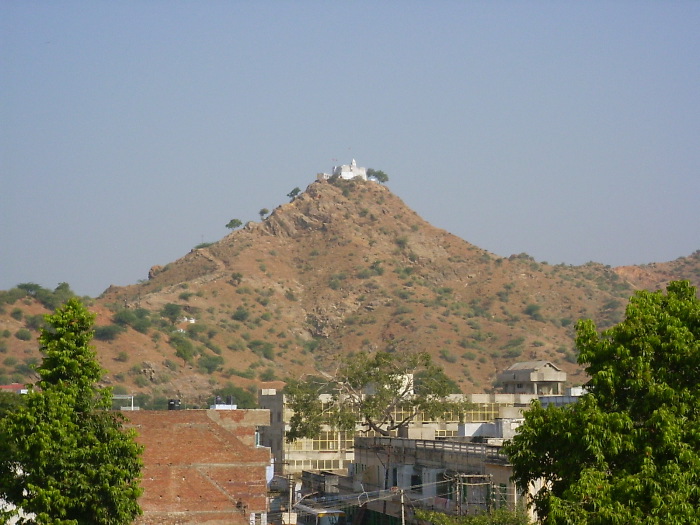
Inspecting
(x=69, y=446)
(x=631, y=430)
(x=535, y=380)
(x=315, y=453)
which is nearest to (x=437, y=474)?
(x=69, y=446)

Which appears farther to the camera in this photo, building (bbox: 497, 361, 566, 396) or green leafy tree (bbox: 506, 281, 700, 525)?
building (bbox: 497, 361, 566, 396)

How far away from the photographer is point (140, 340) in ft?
573

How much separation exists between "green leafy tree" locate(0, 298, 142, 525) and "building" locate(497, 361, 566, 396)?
65596 mm

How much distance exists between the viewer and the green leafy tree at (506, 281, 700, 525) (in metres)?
20.3

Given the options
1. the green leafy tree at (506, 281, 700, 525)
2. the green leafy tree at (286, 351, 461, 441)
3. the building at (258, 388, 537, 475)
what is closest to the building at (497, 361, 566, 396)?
the building at (258, 388, 537, 475)

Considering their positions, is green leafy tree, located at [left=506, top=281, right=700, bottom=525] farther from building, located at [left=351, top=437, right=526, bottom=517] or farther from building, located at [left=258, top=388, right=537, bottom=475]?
building, located at [left=258, top=388, right=537, bottom=475]

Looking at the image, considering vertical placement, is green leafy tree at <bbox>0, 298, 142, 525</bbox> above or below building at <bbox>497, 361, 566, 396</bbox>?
below

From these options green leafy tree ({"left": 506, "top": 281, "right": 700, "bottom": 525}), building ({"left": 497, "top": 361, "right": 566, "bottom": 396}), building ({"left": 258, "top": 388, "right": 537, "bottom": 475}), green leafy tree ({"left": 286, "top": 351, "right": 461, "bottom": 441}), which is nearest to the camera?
green leafy tree ({"left": 506, "top": 281, "right": 700, "bottom": 525})

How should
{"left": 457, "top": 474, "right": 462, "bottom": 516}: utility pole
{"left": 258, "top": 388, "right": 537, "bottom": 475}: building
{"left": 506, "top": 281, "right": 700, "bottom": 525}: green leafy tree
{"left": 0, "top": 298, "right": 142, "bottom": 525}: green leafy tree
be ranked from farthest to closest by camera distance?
{"left": 258, "top": 388, "right": 537, "bottom": 475}: building
{"left": 457, "top": 474, "right": 462, "bottom": 516}: utility pole
{"left": 0, "top": 298, "right": 142, "bottom": 525}: green leafy tree
{"left": 506, "top": 281, "right": 700, "bottom": 525}: green leafy tree

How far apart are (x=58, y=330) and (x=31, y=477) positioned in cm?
357


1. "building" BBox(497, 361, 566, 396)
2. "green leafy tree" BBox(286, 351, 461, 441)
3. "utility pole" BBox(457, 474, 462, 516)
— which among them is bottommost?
"utility pole" BBox(457, 474, 462, 516)

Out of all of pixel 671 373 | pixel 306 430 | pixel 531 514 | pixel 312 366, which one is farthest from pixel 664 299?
pixel 312 366

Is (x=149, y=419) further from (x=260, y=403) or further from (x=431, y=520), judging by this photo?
(x=260, y=403)

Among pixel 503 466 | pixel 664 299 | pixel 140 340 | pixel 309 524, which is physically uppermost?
pixel 140 340
